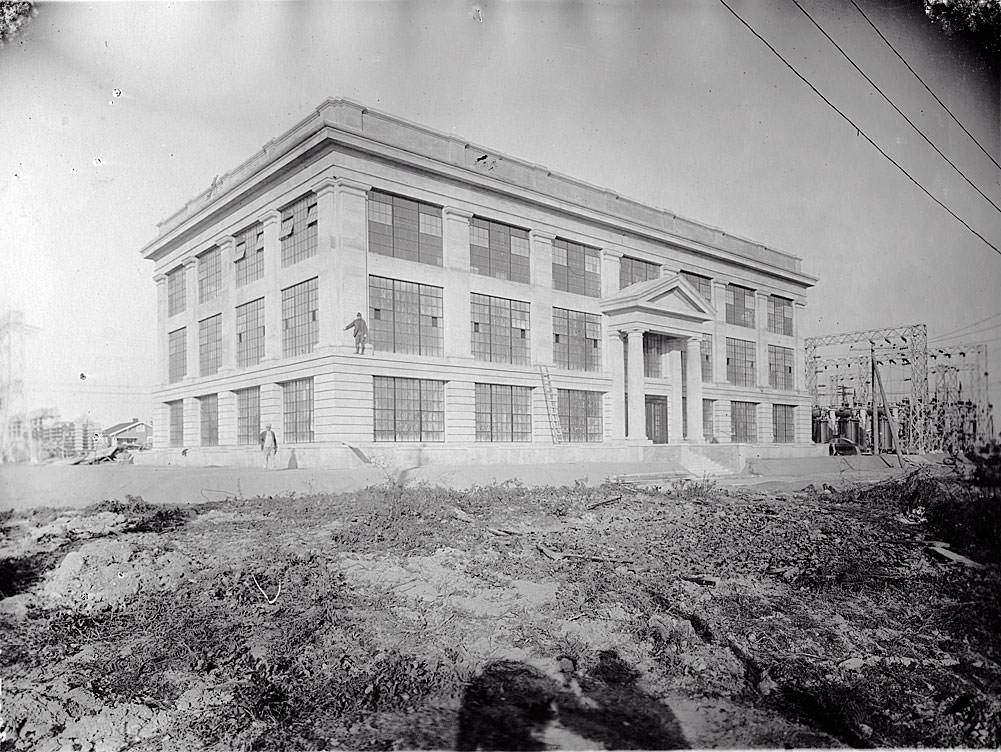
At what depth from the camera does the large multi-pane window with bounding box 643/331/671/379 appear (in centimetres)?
549

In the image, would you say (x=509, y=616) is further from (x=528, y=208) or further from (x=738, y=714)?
(x=528, y=208)

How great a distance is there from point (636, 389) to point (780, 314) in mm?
1927

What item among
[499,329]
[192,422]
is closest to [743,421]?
[499,329]

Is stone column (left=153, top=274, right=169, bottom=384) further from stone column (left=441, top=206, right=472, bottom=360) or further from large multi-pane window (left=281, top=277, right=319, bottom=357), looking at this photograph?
stone column (left=441, top=206, right=472, bottom=360)

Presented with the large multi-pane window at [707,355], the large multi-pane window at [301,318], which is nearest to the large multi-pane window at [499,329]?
the large multi-pane window at [301,318]

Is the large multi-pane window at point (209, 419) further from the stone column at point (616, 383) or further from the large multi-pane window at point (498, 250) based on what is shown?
the stone column at point (616, 383)

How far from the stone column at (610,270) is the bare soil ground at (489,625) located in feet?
6.44

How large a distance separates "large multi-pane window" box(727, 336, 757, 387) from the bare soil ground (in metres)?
1.74

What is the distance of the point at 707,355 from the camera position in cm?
700

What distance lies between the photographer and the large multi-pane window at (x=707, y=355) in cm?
A: 691

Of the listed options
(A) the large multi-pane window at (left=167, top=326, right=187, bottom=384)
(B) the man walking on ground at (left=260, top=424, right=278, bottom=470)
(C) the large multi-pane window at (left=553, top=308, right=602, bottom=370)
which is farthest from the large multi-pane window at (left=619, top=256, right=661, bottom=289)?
(A) the large multi-pane window at (left=167, top=326, right=187, bottom=384)


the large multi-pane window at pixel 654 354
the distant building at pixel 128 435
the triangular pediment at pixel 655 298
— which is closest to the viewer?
the distant building at pixel 128 435

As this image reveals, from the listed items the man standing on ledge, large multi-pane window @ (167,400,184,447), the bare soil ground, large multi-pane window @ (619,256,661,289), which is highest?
large multi-pane window @ (619,256,661,289)

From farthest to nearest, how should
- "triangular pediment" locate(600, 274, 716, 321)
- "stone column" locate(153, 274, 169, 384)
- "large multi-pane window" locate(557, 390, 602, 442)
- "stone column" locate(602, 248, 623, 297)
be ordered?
1. "stone column" locate(602, 248, 623, 297)
2. "triangular pediment" locate(600, 274, 716, 321)
3. "large multi-pane window" locate(557, 390, 602, 442)
4. "stone column" locate(153, 274, 169, 384)
